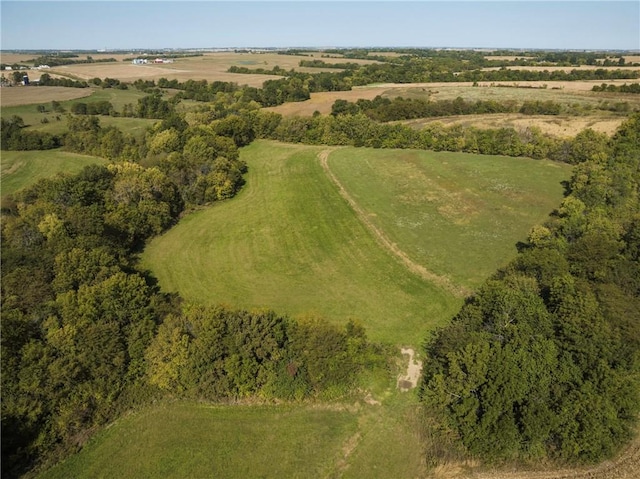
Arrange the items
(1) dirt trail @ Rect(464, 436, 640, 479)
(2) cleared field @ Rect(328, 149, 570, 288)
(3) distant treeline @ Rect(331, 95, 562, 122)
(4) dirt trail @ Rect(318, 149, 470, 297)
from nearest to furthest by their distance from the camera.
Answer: (1) dirt trail @ Rect(464, 436, 640, 479), (4) dirt trail @ Rect(318, 149, 470, 297), (2) cleared field @ Rect(328, 149, 570, 288), (3) distant treeline @ Rect(331, 95, 562, 122)

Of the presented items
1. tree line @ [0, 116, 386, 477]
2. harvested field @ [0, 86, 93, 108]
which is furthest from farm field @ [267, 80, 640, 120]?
tree line @ [0, 116, 386, 477]

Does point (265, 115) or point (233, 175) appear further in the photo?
point (265, 115)

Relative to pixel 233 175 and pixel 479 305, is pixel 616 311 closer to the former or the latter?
pixel 479 305

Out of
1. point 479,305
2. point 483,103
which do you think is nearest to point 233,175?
point 479,305

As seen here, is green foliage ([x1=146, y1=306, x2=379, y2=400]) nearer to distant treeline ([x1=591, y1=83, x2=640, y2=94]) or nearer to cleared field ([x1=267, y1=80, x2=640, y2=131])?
cleared field ([x1=267, y1=80, x2=640, y2=131])

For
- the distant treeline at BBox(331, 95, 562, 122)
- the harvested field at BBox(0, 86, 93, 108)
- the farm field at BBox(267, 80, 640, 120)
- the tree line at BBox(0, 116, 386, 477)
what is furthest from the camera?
the farm field at BBox(267, 80, 640, 120)
